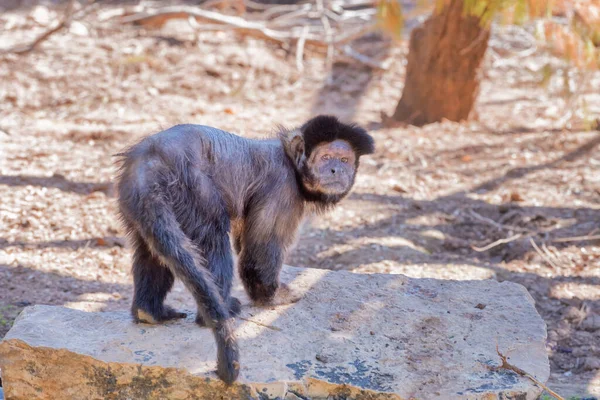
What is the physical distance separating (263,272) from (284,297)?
27 centimetres

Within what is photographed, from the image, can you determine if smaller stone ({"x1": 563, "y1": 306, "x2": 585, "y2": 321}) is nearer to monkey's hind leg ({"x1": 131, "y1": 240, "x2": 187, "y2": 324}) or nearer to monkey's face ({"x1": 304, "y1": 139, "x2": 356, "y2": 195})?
monkey's face ({"x1": 304, "y1": 139, "x2": 356, "y2": 195})

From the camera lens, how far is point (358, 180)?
8.49 m

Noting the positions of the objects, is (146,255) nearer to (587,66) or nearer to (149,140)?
(149,140)

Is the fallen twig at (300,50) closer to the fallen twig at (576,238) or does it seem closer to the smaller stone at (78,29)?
the smaller stone at (78,29)

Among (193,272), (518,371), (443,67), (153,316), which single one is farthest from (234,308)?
(443,67)

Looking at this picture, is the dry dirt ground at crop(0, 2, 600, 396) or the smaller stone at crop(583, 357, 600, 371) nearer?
the smaller stone at crop(583, 357, 600, 371)

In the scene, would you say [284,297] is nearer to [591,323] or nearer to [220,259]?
[220,259]

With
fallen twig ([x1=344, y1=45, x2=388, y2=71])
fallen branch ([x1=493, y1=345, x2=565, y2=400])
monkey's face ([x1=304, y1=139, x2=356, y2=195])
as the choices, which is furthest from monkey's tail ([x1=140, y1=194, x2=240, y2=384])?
fallen twig ([x1=344, y1=45, x2=388, y2=71])

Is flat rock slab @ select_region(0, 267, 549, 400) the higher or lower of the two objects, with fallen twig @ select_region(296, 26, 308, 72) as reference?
lower

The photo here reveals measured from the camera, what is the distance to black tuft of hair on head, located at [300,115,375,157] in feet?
15.4

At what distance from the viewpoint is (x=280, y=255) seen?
4582 mm

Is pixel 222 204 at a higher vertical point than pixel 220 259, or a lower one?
higher

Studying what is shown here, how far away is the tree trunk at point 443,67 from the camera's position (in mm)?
9812

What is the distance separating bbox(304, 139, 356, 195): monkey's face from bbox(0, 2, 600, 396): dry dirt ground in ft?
3.53
